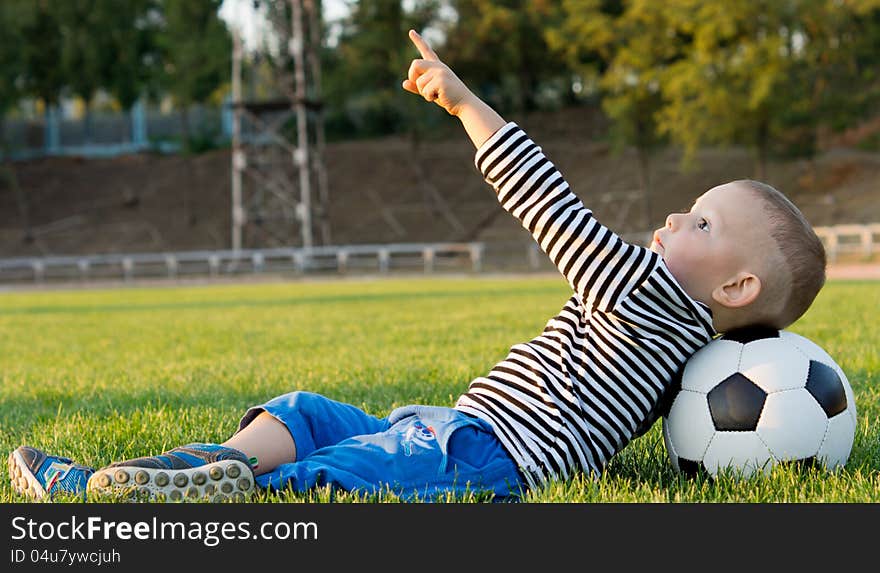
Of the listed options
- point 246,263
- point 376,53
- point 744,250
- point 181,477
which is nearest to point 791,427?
point 744,250

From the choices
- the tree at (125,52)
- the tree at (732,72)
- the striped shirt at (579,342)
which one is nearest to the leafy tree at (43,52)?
the tree at (125,52)

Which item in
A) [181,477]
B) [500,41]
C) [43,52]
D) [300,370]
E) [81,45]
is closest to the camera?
[181,477]

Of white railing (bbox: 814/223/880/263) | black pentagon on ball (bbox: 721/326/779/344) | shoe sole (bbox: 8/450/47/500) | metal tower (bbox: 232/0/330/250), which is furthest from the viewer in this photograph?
metal tower (bbox: 232/0/330/250)

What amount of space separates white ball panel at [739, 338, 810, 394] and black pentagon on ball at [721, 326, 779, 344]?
2 centimetres

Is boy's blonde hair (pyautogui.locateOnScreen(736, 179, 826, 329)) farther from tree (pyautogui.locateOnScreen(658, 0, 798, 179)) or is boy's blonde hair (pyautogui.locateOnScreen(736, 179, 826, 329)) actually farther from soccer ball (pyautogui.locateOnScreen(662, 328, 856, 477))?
tree (pyautogui.locateOnScreen(658, 0, 798, 179))

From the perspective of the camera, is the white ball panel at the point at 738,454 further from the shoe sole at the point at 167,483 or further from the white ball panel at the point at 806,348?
the shoe sole at the point at 167,483

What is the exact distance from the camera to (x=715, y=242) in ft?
10.7

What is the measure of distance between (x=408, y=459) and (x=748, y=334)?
4.24 feet

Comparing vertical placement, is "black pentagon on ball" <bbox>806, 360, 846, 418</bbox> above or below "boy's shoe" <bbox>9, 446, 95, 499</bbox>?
above

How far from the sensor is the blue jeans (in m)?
3.14

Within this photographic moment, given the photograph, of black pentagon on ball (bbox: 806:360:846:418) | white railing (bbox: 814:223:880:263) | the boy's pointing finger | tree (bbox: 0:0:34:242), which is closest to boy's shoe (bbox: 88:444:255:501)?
the boy's pointing finger

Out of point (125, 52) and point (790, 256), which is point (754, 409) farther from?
point (125, 52)

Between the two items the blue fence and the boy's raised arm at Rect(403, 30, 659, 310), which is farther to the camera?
the blue fence

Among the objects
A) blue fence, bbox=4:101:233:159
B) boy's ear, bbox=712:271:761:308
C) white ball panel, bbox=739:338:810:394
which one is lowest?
white ball panel, bbox=739:338:810:394
